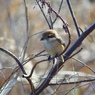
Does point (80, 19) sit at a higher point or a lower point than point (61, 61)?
lower

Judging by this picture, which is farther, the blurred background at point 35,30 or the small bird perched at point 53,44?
the blurred background at point 35,30

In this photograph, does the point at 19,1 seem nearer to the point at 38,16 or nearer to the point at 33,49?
the point at 38,16

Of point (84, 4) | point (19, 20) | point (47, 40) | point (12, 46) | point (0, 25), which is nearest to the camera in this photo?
point (47, 40)

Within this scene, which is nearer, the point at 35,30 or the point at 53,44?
the point at 53,44

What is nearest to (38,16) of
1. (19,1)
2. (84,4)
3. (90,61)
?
(19,1)

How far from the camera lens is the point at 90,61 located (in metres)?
2.94

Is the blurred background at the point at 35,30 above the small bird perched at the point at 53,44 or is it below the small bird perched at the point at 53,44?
below

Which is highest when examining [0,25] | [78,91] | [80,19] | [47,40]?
[47,40]

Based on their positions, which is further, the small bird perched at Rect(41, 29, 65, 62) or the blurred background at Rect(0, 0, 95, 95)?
the blurred background at Rect(0, 0, 95, 95)

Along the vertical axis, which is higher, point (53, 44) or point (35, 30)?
point (53, 44)

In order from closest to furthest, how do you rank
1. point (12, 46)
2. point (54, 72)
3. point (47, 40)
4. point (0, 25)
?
point (54, 72)
point (47, 40)
point (12, 46)
point (0, 25)

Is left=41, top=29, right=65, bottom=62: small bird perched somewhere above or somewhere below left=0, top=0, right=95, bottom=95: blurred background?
above

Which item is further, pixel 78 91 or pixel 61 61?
pixel 78 91

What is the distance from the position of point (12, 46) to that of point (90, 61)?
66cm
